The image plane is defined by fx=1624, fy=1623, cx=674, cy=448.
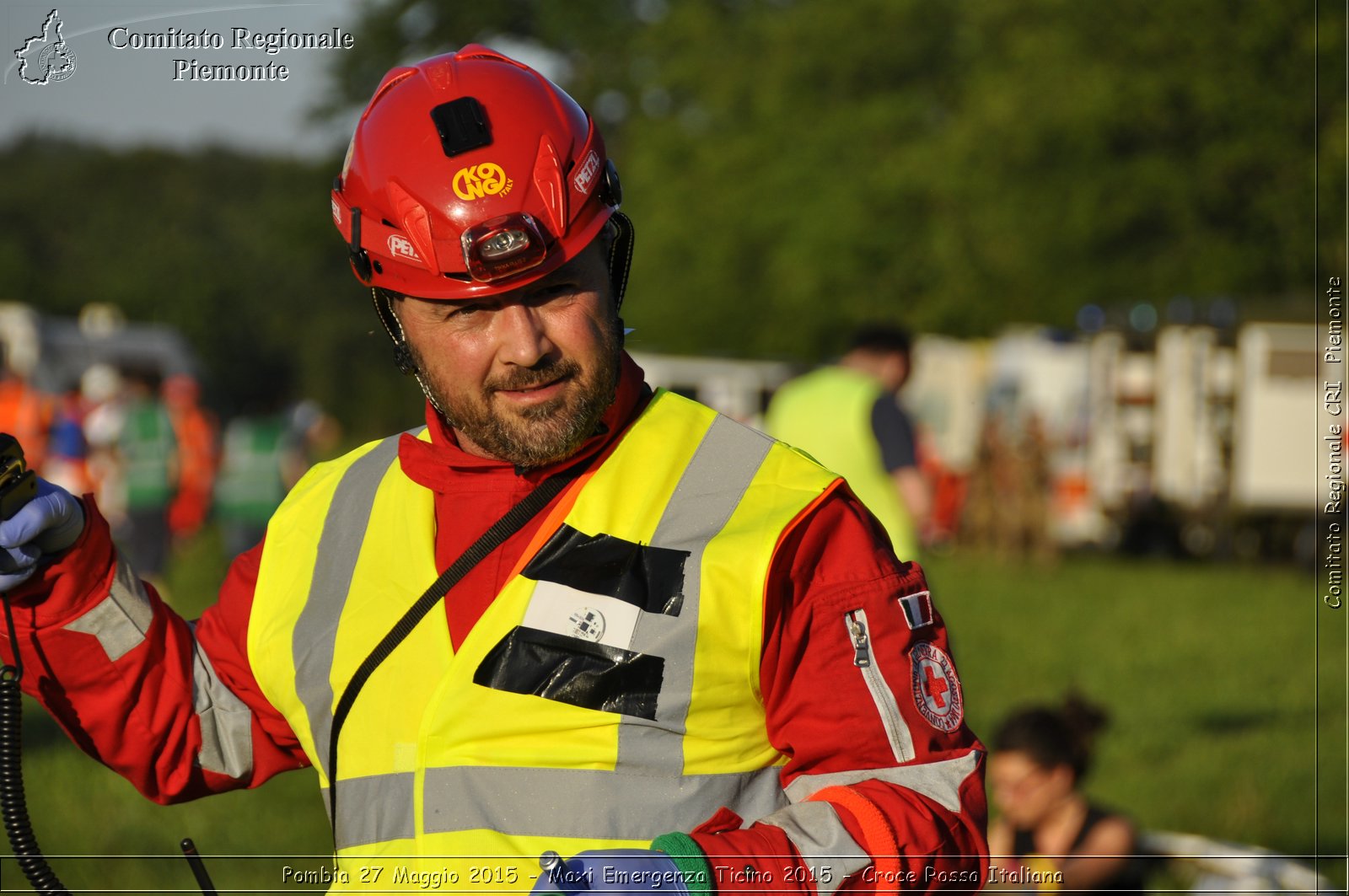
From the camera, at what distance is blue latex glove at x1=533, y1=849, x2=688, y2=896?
6.16 feet

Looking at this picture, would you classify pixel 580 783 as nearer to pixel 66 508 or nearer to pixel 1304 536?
pixel 66 508

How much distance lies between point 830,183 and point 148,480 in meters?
23.6

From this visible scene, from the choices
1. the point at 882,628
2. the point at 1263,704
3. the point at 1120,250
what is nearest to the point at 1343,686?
the point at 1263,704

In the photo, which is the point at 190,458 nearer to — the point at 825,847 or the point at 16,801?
the point at 16,801

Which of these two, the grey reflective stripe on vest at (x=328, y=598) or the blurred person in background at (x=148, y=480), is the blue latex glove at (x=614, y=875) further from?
the blurred person in background at (x=148, y=480)

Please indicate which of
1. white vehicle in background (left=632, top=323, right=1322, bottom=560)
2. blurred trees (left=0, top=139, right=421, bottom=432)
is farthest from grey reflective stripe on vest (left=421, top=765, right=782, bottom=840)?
white vehicle in background (left=632, top=323, right=1322, bottom=560)

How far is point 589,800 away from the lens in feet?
7.16

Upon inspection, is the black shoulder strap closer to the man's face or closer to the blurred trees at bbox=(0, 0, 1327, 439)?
the man's face

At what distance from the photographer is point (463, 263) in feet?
7.58

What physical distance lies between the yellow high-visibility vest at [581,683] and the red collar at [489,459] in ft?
0.13

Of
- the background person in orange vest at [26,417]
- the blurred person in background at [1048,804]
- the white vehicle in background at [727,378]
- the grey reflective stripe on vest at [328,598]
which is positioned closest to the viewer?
the grey reflective stripe on vest at [328,598]

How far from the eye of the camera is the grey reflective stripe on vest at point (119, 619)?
2449mm

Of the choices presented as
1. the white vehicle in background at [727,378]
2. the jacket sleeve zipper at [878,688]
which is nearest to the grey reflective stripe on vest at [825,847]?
the jacket sleeve zipper at [878,688]

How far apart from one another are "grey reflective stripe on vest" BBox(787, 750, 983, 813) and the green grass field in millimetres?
1192
